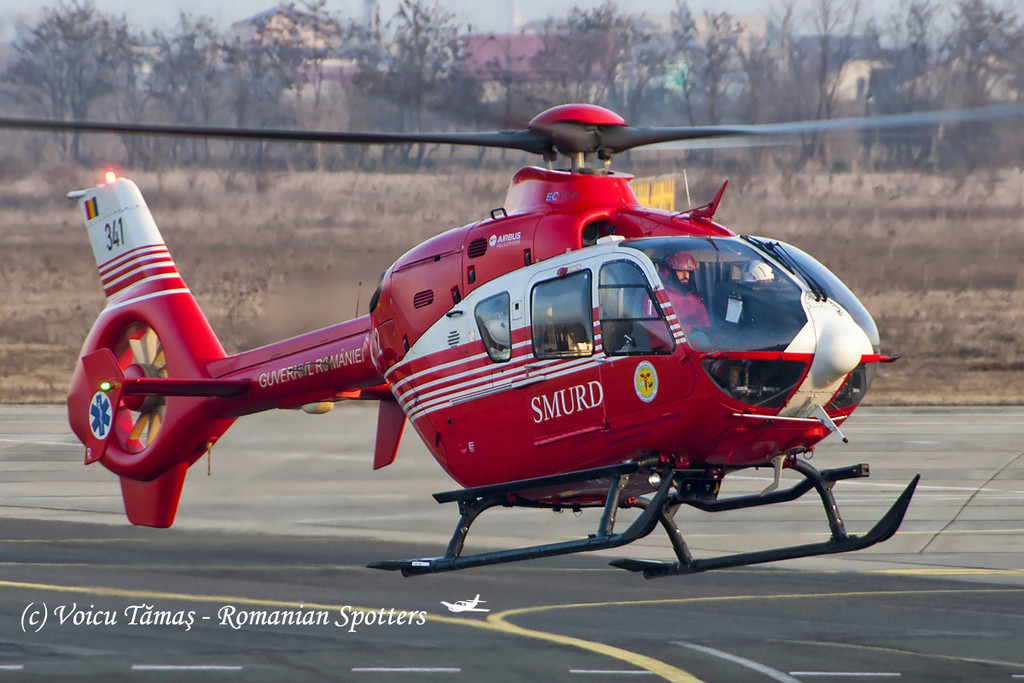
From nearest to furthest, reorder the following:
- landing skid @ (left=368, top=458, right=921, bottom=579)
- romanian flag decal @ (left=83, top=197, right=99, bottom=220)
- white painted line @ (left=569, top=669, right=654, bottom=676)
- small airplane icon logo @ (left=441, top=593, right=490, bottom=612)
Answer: landing skid @ (left=368, top=458, right=921, bottom=579), white painted line @ (left=569, top=669, right=654, bottom=676), small airplane icon logo @ (left=441, top=593, right=490, bottom=612), romanian flag decal @ (left=83, top=197, right=99, bottom=220)

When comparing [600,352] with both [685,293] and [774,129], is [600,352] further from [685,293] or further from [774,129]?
[774,129]

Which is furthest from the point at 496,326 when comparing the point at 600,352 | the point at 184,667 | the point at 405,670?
the point at 184,667

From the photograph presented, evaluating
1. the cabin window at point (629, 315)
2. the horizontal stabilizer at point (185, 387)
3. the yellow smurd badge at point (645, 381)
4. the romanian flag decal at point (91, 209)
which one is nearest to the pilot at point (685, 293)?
the cabin window at point (629, 315)

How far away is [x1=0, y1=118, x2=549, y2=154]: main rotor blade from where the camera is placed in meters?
11.1

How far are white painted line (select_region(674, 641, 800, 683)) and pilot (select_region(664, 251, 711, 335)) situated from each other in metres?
5.35

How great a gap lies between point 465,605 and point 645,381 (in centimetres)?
729

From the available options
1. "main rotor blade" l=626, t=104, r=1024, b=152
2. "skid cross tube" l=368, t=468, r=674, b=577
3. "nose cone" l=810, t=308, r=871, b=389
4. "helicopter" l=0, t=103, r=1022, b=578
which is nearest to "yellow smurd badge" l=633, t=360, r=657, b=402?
Result: "helicopter" l=0, t=103, r=1022, b=578

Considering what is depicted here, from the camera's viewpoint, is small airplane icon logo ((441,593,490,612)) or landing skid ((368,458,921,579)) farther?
small airplane icon logo ((441,593,490,612))

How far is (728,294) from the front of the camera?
10.9 m

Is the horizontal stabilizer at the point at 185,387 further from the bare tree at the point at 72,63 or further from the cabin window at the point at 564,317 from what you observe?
the bare tree at the point at 72,63

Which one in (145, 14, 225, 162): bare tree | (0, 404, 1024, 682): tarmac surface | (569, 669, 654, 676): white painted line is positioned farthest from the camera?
(145, 14, 225, 162): bare tree

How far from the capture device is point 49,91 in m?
63.8

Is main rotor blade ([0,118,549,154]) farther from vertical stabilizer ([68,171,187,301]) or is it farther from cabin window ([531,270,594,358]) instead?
vertical stabilizer ([68,171,187,301])

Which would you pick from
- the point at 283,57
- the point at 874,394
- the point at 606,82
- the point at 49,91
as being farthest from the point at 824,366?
the point at 49,91
